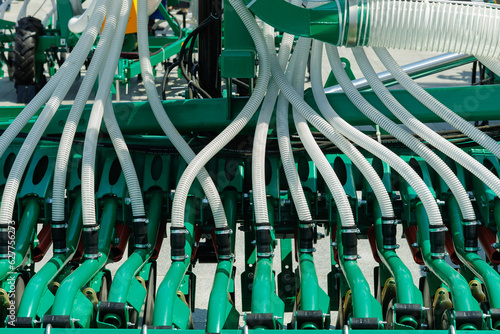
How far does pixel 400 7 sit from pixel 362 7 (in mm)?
128

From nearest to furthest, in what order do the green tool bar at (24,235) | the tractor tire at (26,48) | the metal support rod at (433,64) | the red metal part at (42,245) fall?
the green tool bar at (24,235) < the red metal part at (42,245) < the metal support rod at (433,64) < the tractor tire at (26,48)

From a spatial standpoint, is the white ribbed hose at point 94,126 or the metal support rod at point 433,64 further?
the metal support rod at point 433,64

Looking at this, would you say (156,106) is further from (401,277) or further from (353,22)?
(401,277)

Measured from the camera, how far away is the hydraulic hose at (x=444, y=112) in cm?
225

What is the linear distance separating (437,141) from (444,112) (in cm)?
14

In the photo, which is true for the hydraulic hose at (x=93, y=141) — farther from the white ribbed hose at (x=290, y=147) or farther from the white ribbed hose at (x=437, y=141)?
the white ribbed hose at (x=437, y=141)

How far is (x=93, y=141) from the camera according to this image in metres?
2.30

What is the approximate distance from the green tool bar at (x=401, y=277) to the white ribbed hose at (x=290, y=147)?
30 centimetres

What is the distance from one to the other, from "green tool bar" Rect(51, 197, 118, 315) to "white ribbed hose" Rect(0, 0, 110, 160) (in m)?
0.45

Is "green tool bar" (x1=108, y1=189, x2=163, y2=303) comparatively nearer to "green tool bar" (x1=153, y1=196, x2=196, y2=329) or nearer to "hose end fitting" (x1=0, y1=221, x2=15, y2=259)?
"green tool bar" (x1=153, y1=196, x2=196, y2=329)

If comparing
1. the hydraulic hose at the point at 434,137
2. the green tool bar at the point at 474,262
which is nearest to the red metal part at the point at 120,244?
the hydraulic hose at the point at 434,137

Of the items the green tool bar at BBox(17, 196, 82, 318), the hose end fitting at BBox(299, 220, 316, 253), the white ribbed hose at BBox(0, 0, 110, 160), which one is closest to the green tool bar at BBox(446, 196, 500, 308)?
the hose end fitting at BBox(299, 220, 316, 253)

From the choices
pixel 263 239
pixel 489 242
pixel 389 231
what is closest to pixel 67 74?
pixel 263 239

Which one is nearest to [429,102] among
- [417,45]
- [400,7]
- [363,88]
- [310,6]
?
[417,45]
